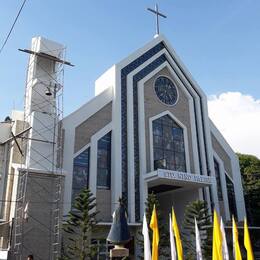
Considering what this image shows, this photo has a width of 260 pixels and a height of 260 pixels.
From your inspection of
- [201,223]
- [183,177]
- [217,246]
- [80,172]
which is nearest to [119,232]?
[217,246]

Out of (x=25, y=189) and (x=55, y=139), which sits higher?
(x=55, y=139)

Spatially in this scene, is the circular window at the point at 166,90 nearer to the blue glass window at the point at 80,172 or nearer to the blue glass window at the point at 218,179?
the blue glass window at the point at 218,179

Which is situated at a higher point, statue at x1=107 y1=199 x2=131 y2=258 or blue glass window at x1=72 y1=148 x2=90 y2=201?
blue glass window at x1=72 y1=148 x2=90 y2=201

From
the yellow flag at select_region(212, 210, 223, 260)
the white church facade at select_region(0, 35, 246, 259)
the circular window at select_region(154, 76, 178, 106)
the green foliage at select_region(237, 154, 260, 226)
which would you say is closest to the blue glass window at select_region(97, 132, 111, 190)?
the white church facade at select_region(0, 35, 246, 259)

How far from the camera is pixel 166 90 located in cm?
2220

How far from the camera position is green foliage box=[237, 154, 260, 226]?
24.2 metres

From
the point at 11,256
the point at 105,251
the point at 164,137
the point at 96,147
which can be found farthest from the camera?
the point at 164,137

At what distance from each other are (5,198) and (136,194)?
258 inches

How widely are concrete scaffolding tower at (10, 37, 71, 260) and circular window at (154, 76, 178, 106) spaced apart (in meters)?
6.28

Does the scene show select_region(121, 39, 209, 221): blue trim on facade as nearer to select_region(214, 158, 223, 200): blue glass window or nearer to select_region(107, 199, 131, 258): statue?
select_region(214, 158, 223, 200): blue glass window

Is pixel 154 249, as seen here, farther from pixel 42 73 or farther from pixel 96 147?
pixel 42 73

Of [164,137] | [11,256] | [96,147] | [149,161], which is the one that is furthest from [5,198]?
[164,137]

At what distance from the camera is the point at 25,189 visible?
14.3m

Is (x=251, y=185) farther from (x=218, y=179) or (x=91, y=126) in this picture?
(x=91, y=126)
